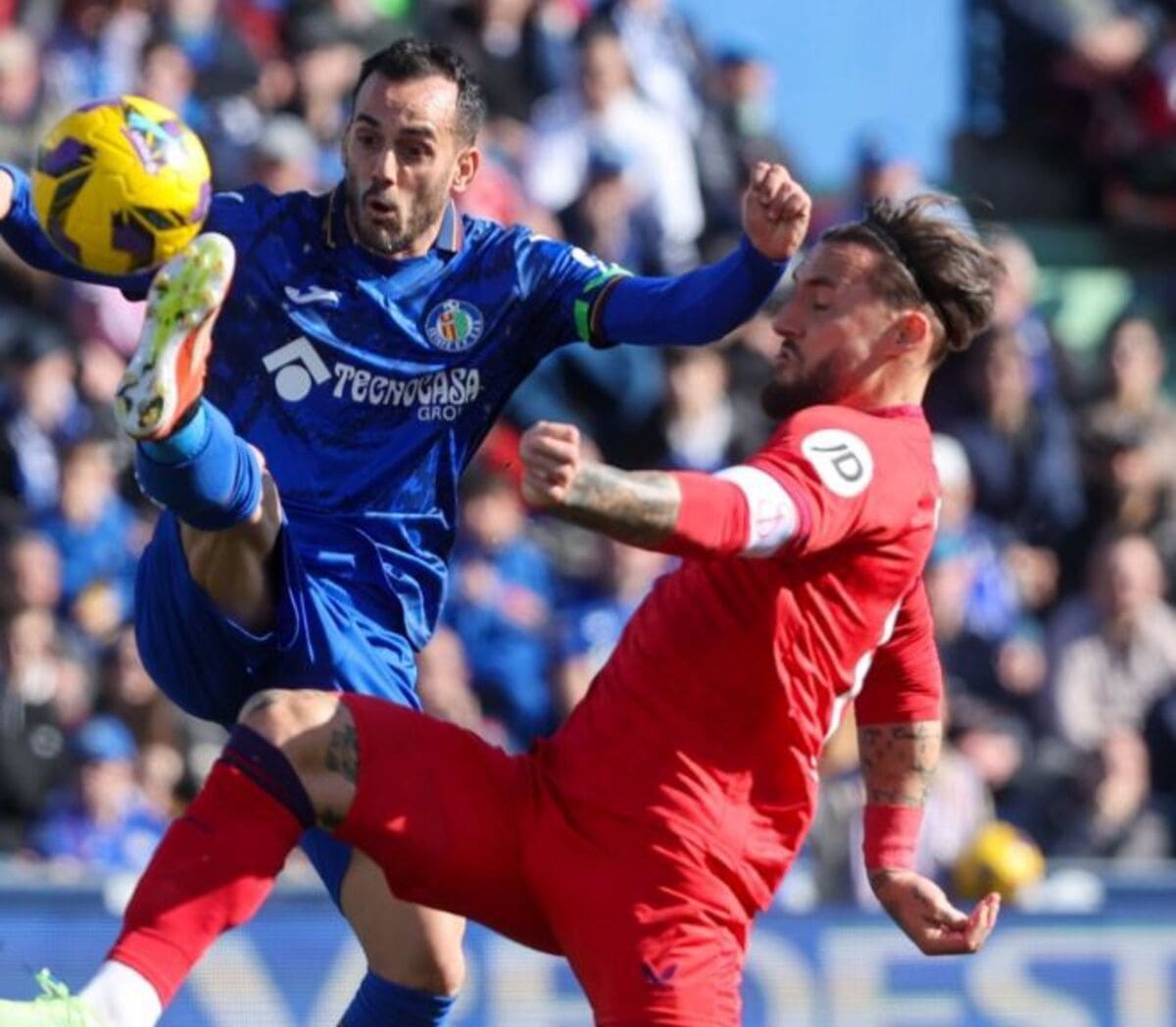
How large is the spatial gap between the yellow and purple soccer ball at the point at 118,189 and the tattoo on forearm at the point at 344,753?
1.16 metres

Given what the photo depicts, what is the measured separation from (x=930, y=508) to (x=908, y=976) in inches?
156

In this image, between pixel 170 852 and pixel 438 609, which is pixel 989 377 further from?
pixel 170 852

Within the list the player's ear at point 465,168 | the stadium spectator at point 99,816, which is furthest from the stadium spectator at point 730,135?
the player's ear at point 465,168

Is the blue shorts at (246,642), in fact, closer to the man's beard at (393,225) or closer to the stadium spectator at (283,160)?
the man's beard at (393,225)

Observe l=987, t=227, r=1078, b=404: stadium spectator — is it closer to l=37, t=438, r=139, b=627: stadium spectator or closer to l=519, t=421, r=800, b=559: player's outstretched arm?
l=37, t=438, r=139, b=627: stadium spectator

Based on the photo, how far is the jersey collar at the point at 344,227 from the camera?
646 centimetres

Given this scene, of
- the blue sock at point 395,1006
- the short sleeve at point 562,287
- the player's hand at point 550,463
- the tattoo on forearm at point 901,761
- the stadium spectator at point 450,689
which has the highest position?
the short sleeve at point 562,287

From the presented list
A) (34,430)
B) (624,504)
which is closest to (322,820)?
(624,504)

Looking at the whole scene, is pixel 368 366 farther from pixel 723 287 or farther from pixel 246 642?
pixel 723 287

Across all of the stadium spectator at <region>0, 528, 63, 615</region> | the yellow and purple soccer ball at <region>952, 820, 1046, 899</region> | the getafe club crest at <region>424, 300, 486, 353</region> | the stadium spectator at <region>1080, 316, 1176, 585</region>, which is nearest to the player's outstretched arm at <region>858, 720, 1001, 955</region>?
the getafe club crest at <region>424, 300, 486, 353</region>

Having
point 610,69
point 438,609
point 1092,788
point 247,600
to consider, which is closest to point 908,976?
point 1092,788

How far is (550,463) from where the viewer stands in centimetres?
495

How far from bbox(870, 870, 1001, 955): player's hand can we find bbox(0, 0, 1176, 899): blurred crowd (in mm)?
3867

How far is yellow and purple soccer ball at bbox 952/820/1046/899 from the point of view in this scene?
9875 mm
